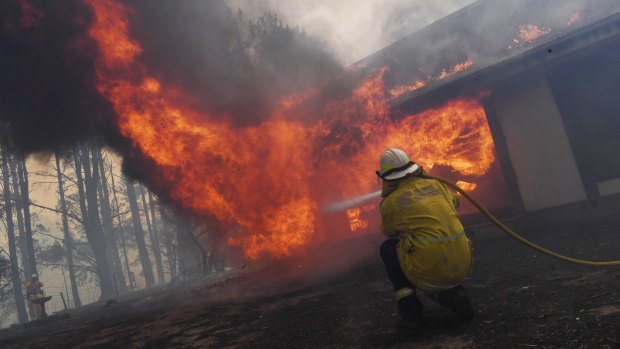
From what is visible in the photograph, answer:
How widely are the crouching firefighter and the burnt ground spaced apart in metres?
0.28

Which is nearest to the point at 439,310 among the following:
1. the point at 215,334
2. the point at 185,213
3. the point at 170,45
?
the point at 215,334

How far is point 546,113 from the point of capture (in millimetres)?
8156

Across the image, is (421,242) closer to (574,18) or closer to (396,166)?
(396,166)

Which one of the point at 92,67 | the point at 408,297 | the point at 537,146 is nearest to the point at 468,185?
the point at 537,146

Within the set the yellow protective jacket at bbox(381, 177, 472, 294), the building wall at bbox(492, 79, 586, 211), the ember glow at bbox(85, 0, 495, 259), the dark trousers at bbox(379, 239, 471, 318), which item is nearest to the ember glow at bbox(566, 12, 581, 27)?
the building wall at bbox(492, 79, 586, 211)

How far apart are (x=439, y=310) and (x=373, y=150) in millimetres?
7220

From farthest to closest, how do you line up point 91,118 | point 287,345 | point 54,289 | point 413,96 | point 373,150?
point 54,289
point 373,150
point 413,96
point 91,118
point 287,345

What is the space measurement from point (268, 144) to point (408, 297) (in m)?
7.24

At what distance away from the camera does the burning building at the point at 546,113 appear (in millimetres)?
7492

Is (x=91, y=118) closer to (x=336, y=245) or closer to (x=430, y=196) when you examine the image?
(x=336, y=245)

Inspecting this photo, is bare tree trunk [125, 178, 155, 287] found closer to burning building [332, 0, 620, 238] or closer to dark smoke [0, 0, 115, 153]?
dark smoke [0, 0, 115, 153]

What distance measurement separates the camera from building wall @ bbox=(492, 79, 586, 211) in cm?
799

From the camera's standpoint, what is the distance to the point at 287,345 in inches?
145

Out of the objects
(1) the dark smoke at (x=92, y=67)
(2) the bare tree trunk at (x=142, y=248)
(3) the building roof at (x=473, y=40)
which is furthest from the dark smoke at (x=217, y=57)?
(2) the bare tree trunk at (x=142, y=248)
